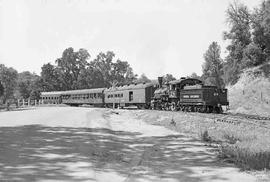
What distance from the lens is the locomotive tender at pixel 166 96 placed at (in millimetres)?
28438

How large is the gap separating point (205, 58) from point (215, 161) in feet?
295

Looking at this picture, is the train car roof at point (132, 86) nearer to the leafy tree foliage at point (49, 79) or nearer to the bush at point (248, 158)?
the bush at point (248, 158)

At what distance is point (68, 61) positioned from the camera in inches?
4380

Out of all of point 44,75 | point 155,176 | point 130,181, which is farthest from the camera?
point 44,75

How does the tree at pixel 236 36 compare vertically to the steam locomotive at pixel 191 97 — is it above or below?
above

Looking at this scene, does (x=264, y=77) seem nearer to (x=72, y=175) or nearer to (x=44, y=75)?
(x=72, y=175)

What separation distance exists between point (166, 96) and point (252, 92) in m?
13.5

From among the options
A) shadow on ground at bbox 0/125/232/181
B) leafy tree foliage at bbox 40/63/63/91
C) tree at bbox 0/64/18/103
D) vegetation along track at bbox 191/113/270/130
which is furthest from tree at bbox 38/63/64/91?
shadow on ground at bbox 0/125/232/181

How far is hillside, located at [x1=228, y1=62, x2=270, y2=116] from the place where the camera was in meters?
36.1

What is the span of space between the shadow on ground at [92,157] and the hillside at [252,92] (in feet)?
84.9

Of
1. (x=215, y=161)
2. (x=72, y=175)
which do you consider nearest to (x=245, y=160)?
(x=215, y=161)

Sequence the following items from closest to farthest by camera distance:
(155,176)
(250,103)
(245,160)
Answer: (155,176), (245,160), (250,103)

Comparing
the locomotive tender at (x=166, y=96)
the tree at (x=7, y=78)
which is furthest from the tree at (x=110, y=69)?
the locomotive tender at (x=166, y=96)

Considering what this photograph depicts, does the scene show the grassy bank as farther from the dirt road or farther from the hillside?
the hillside
